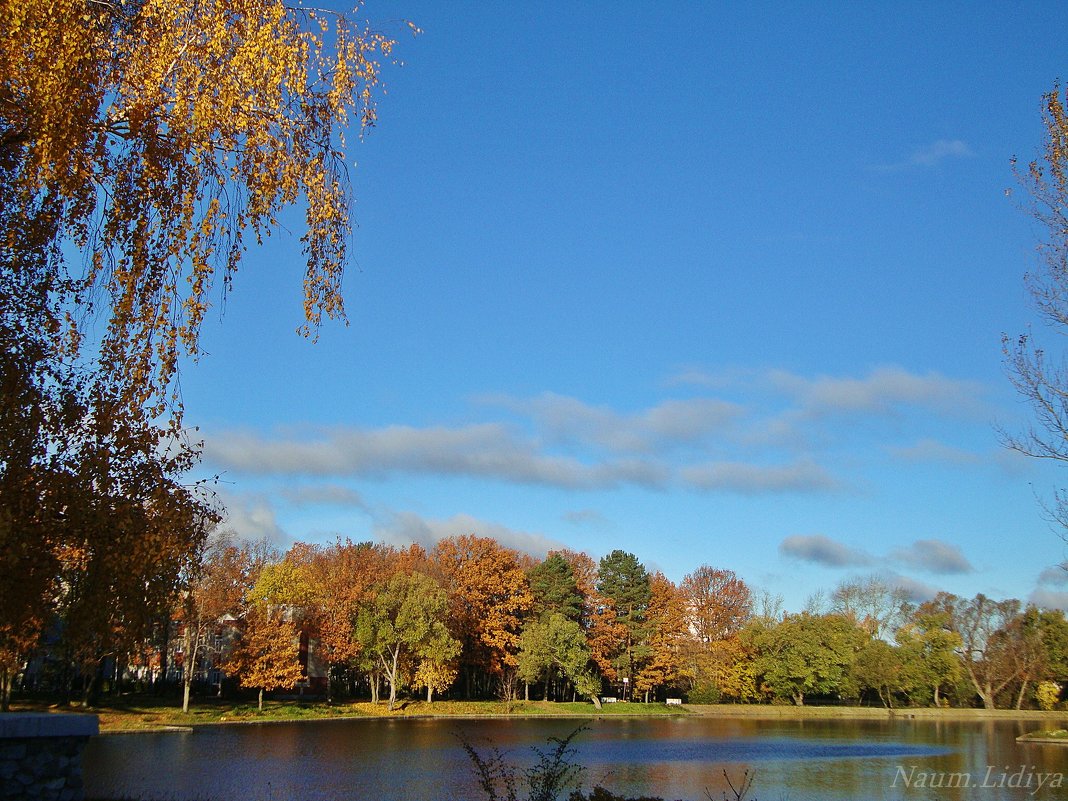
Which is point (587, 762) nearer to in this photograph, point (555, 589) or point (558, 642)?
point (558, 642)

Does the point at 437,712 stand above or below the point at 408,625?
below

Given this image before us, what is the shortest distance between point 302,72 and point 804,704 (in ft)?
211

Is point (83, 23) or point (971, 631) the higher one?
point (83, 23)

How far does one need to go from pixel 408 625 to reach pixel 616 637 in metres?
17.8

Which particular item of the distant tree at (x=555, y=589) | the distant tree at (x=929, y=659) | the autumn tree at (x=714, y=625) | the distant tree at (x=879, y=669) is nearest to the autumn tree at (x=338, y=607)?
the distant tree at (x=555, y=589)

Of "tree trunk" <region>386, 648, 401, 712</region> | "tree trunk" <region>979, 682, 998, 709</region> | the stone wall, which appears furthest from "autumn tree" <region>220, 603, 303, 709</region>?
"tree trunk" <region>979, 682, 998, 709</region>

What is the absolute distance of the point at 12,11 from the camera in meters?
6.43

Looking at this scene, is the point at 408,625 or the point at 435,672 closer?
the point at 408,625

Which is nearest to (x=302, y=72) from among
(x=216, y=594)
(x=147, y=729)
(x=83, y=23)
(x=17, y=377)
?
(x=83, y=23)

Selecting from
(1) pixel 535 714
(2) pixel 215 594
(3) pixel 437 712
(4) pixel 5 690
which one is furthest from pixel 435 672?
(4) pixel 5 690

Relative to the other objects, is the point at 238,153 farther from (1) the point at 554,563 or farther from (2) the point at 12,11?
(1) the point at 554,563

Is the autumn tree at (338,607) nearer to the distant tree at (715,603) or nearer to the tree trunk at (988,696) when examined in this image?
the distant tree at (715,603)

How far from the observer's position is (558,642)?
5138 cm

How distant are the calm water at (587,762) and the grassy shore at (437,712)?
2.73 meters
